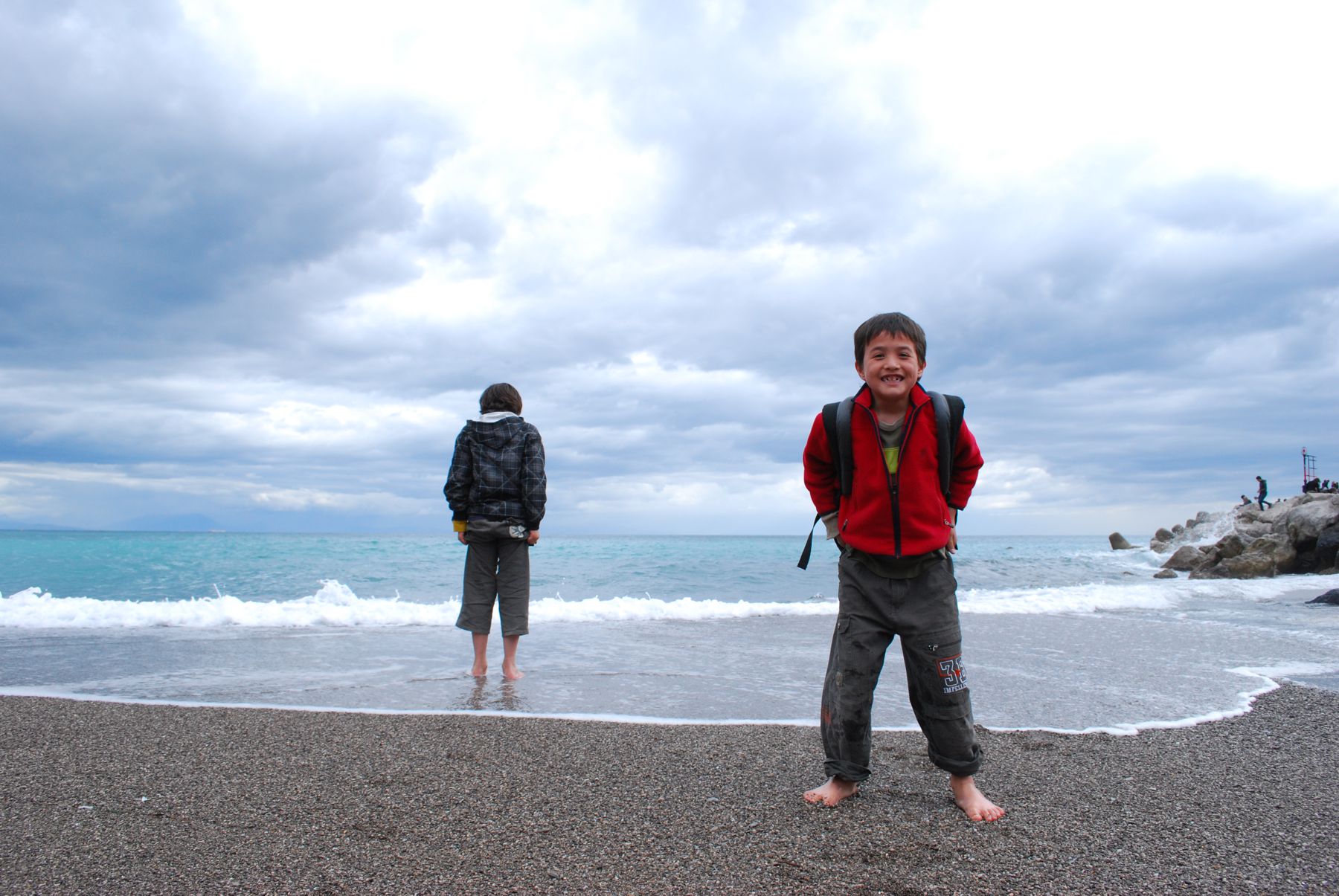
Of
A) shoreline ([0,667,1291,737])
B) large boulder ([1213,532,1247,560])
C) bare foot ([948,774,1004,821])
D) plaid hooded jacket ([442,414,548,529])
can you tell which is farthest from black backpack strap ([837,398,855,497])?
large boulder ([1213,532,1247,560])

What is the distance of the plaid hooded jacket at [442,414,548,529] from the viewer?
5637 mm

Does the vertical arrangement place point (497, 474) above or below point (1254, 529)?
above

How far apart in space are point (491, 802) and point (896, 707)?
2.83m

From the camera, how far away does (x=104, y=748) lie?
138 inches

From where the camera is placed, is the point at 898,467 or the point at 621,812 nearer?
the point at 621,812

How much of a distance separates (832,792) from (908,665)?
1.77ft

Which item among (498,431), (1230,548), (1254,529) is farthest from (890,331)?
(1254,529)

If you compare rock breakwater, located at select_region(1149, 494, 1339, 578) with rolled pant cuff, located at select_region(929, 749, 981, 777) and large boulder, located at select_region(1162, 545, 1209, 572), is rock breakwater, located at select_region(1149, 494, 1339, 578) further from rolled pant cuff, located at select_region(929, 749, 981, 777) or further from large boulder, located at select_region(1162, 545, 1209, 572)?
rolled pant cuff, located at select_region(929, 749, 981, 777)

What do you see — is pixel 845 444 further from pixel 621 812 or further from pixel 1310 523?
pixel 1310 523

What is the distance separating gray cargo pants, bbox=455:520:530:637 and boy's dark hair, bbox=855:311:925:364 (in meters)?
3.38

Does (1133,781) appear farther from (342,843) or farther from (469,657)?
(469,657)

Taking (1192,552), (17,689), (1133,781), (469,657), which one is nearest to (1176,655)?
(1133,781)

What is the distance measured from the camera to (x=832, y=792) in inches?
113

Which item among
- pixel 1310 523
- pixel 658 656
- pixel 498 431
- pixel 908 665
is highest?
pixel 498 431
